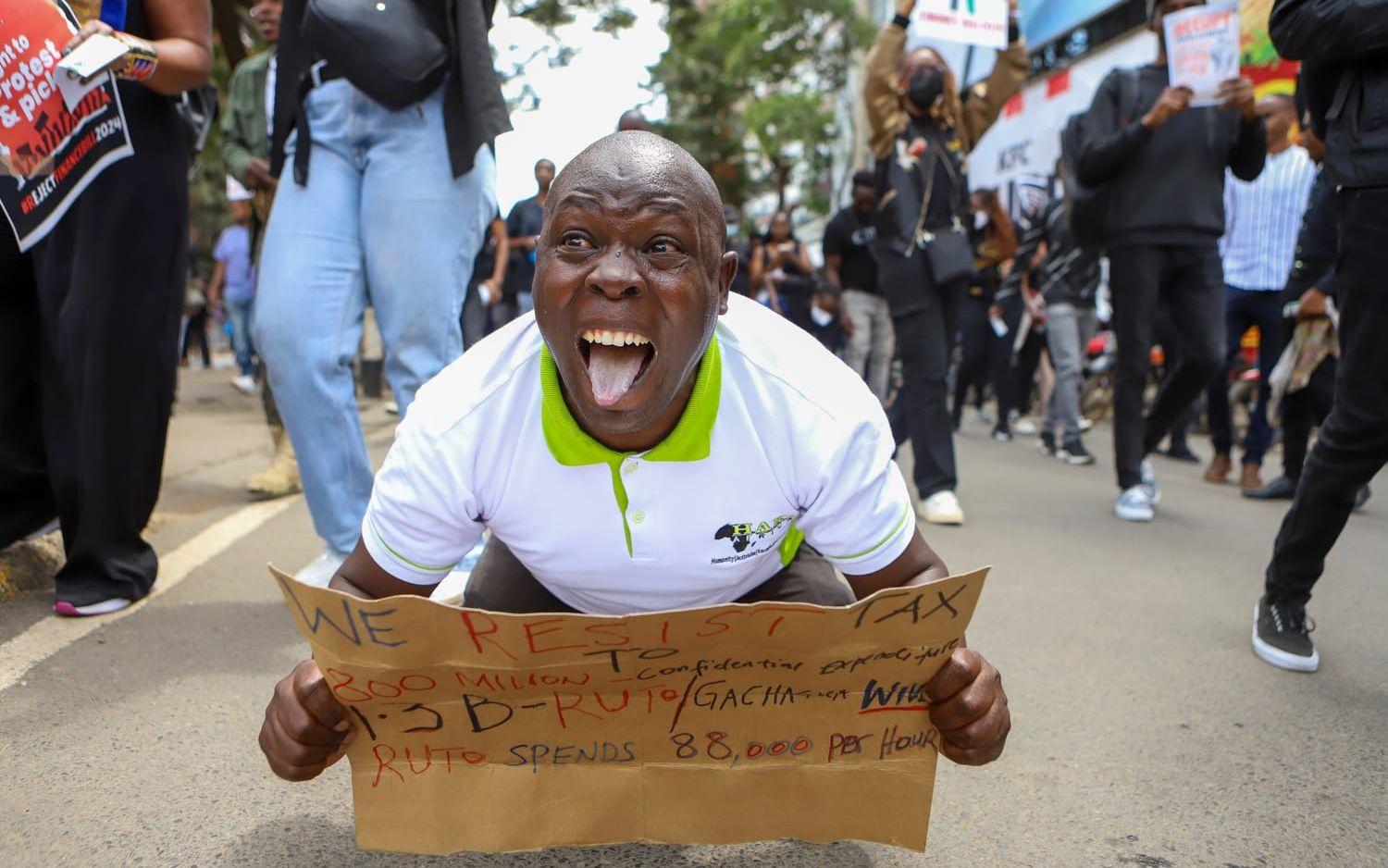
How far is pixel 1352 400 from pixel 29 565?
139 inches

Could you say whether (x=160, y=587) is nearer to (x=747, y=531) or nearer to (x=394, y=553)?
(x=394, y=553)

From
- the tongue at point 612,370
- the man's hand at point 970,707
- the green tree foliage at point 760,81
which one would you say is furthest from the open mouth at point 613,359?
the green tree foliage at point 760,81

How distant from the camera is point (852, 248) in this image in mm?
7227

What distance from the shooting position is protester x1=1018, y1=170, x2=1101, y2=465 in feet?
23.6

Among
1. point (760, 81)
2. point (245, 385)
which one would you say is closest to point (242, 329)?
point (245, 385)

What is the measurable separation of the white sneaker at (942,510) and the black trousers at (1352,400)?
6.46 ft

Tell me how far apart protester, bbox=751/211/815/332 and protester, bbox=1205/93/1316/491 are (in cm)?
345

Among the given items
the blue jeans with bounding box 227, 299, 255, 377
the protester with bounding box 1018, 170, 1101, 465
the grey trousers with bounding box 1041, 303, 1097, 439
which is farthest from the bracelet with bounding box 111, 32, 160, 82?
the blue jeans with bounding box 227, 299, 255, 377

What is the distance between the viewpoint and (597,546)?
1.68 m

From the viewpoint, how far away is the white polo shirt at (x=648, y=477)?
1.63m

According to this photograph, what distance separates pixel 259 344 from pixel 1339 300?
2795mm

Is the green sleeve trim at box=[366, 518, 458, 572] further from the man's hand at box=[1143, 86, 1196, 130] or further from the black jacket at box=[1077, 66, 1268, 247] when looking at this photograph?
the black jacket at box=[1077, 66, 1268, 247]

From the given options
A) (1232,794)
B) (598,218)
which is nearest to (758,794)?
(598,218)

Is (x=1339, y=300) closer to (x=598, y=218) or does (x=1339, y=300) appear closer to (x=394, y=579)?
(x=598, y=218)
